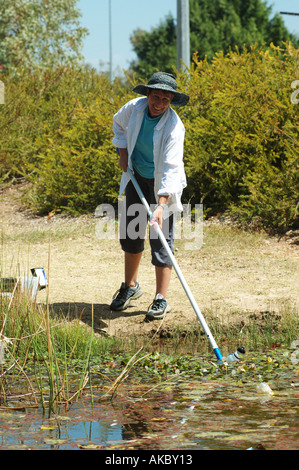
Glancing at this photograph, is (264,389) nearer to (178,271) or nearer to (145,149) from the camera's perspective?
(178,271)

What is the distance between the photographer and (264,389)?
158 inches

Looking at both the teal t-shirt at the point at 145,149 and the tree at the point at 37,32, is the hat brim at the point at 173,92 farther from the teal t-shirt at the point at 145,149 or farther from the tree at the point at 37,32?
the tree at the point at 37,32

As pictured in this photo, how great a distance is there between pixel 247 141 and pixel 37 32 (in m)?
15.5

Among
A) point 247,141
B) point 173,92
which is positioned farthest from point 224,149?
point 173,92

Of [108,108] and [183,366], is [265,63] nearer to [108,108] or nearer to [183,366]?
[108,108]

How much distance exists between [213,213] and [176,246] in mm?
1341

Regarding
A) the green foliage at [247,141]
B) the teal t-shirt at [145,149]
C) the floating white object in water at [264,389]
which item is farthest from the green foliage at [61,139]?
the floating white object in water at [264,389]

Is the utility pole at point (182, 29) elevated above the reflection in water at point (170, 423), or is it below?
above

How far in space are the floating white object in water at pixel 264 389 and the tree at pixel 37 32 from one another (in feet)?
60.3

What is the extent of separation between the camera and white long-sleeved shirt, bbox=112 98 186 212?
523cm

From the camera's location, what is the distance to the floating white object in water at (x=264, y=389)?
4.02m

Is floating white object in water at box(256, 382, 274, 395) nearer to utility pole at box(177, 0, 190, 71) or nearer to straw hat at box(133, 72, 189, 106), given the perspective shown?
straw hat at box(133, 72, 189, 106)

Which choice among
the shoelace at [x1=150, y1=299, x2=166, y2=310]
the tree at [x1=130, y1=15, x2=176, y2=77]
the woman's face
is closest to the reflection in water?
the shoelace at [x1=150, y1=299, x2=166, y2=310]

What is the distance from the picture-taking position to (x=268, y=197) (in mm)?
8570
